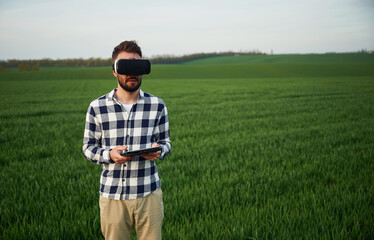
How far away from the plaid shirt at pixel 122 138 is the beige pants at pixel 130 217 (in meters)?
0.06

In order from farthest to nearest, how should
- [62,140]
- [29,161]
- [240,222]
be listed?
[62,140] < [29,161] < [240,222]

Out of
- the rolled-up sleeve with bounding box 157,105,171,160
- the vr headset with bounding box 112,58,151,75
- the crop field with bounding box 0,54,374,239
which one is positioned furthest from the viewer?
the crop field with bounding box 0,54,374,239

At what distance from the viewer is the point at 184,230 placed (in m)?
2.76

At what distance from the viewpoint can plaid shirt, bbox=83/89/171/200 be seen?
190cm

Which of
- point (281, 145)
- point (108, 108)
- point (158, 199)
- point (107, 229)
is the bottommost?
point (281, 145)

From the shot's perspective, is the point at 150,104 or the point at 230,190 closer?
the point at 150,104

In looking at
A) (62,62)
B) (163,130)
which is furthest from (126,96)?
(62,62)

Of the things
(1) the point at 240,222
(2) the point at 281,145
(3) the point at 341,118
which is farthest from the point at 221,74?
(1) the point at 240,222

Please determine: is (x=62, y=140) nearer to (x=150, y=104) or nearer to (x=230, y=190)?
(x=230, y=190)

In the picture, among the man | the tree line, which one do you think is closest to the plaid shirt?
the man

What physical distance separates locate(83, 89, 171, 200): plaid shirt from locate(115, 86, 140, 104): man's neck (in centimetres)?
4

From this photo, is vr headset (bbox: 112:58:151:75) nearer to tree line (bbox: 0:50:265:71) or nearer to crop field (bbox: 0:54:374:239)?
crop field (bbox: 0:54:374:239)

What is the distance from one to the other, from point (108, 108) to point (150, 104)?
1.06 feet

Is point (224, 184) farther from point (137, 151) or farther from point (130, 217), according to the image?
point (137, 151)
